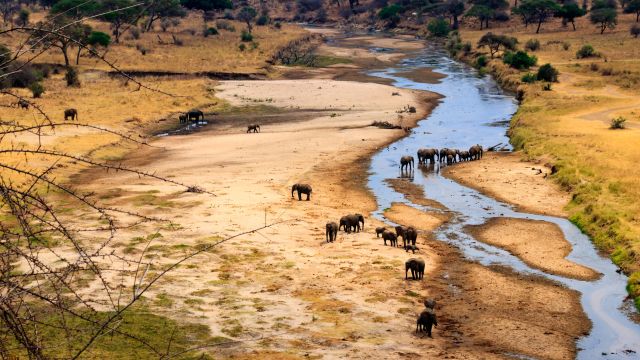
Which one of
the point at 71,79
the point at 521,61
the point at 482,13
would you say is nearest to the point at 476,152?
the point at 521,61

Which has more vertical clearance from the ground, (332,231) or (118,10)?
(118,10)

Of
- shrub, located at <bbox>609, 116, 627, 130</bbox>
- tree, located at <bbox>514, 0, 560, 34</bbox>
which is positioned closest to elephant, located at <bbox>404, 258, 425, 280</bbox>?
shrub, located at <bbox>609, 116, 627, 130</bbox>

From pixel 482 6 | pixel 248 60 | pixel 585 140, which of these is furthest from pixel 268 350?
pixel 482 6

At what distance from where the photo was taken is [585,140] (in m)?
46.4

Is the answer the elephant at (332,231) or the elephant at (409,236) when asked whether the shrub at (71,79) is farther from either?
the elephant at (409,236)

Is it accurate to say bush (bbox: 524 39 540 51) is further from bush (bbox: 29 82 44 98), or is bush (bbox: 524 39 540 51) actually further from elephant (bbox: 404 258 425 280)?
elephant (bbox: 404 258 425 280)

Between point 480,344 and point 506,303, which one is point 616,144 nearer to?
point 506,303

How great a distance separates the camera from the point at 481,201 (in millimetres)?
36469

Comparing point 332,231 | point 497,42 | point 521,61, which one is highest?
point 497,42

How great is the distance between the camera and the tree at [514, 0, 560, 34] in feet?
383

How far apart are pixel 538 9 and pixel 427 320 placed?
109653mm

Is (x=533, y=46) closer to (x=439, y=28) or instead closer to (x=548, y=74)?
(x=548, y=74)

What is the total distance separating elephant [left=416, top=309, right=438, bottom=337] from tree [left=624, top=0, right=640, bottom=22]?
107047 mm

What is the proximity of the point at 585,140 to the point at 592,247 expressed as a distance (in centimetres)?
1855
